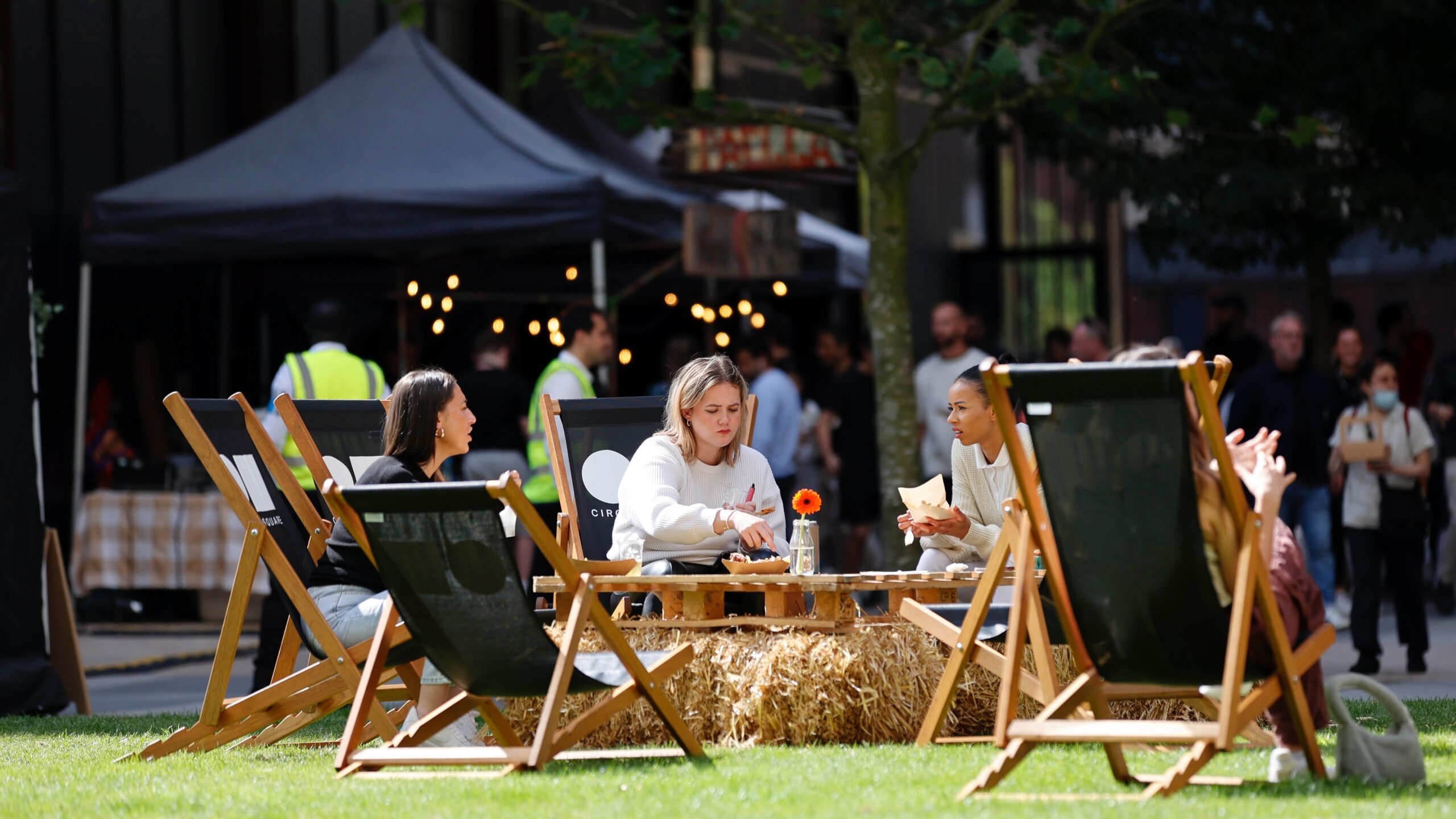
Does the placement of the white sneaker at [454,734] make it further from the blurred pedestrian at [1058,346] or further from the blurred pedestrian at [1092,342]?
the blurred pedestrian at [1058,346]

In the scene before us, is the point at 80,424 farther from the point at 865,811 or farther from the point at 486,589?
the point at 865,811

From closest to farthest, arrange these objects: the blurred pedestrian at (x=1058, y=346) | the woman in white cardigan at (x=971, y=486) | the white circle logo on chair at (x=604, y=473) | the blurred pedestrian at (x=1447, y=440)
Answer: the woman in white cardigan at (x=971, y=486) → the white circle logo on chair at (x=604, y=473) → the blurred pedestrian at (x=1447, y=440) → the blurred pedestrian at (x=1058, y=346)

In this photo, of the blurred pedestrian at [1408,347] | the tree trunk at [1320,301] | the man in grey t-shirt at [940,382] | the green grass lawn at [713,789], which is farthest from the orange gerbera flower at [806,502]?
the tree trunk at [1320,301]

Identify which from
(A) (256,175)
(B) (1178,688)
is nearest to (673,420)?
(B) (1178,688)

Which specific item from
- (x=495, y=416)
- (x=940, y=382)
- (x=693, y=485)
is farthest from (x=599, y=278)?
(x=693, y=485)

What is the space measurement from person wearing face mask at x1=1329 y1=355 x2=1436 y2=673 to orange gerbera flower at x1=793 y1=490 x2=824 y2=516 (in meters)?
3.91

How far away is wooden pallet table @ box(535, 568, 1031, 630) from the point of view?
237 inches

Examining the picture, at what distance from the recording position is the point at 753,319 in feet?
47.9

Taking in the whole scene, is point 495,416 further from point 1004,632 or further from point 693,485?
point 1004,632

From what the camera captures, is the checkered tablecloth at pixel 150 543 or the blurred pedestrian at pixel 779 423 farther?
the blurred pedestrian at pixel 779 423

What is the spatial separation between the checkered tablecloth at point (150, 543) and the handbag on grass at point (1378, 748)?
313 inches

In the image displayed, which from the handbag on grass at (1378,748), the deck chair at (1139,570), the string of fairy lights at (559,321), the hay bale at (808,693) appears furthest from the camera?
the string of fairy lights at (559,321)

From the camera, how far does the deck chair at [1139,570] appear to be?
4.75m

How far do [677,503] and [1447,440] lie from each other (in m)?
7.13
